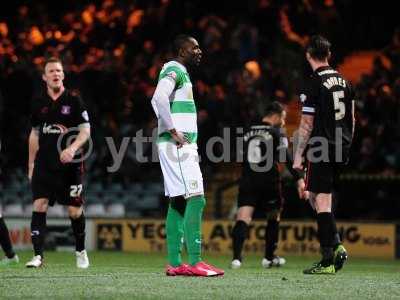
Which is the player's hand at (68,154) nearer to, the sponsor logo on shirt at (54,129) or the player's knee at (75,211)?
the sponsor logo on shirt at (54,129)

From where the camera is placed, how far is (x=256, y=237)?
17.5 meters

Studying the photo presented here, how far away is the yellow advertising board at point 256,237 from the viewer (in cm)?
1708

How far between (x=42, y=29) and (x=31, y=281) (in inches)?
529

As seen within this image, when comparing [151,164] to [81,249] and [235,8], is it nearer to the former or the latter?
[235,8]

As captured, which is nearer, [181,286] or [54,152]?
[181,286]

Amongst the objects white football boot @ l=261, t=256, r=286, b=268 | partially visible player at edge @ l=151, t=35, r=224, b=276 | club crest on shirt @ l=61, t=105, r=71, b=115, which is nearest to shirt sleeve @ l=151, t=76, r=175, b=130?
partially visible player at edge @ l=151, t=35, r=224, b=276

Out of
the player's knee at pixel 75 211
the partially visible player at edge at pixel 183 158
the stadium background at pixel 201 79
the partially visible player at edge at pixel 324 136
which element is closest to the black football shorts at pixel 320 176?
the partially visible player at edge at pixel 324 136

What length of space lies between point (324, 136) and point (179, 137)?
168 centimetres

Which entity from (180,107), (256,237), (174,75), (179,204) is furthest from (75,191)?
(256,237)

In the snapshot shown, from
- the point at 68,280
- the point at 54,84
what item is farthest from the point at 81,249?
the point at 68,280

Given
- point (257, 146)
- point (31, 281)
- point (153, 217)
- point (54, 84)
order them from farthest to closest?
point (153, 217), point (257, 146), point (54, 84), point (31, 281)

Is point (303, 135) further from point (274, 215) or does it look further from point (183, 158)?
point (274, 215)

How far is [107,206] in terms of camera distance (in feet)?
62.6

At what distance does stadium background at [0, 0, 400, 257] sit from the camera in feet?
58.9
